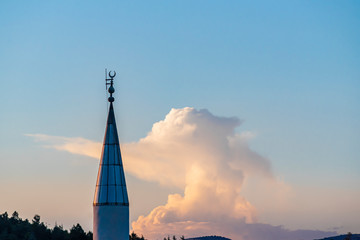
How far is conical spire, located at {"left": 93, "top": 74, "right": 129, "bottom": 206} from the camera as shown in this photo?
32.9 meters

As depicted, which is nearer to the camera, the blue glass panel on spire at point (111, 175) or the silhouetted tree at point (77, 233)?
the blue glass panel on spire at point (111, 175)

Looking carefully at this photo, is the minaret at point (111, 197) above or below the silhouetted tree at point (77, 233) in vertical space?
below

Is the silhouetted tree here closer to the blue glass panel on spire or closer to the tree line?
the tree line

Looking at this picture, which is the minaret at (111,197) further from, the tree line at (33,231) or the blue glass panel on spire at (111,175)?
the tree line at (33,231)

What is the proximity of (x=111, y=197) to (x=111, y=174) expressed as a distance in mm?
1178

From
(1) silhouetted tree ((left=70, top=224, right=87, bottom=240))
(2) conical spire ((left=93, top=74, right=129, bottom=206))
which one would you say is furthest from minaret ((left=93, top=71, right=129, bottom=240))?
(1) silhouetted tree ((left=70, top=224, right=87, bottom=240))

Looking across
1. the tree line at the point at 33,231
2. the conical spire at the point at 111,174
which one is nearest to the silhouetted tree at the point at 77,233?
the tree line at the point at 33,231

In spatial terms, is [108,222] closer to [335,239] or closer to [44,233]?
[44,233]

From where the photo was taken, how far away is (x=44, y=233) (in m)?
89.4

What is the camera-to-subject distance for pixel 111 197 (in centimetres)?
3284

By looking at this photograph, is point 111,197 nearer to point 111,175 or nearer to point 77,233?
point 111,175

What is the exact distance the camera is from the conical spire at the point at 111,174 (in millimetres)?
32906

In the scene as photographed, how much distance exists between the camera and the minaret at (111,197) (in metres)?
32.6

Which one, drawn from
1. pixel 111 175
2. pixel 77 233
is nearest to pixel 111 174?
pixel 111 175
